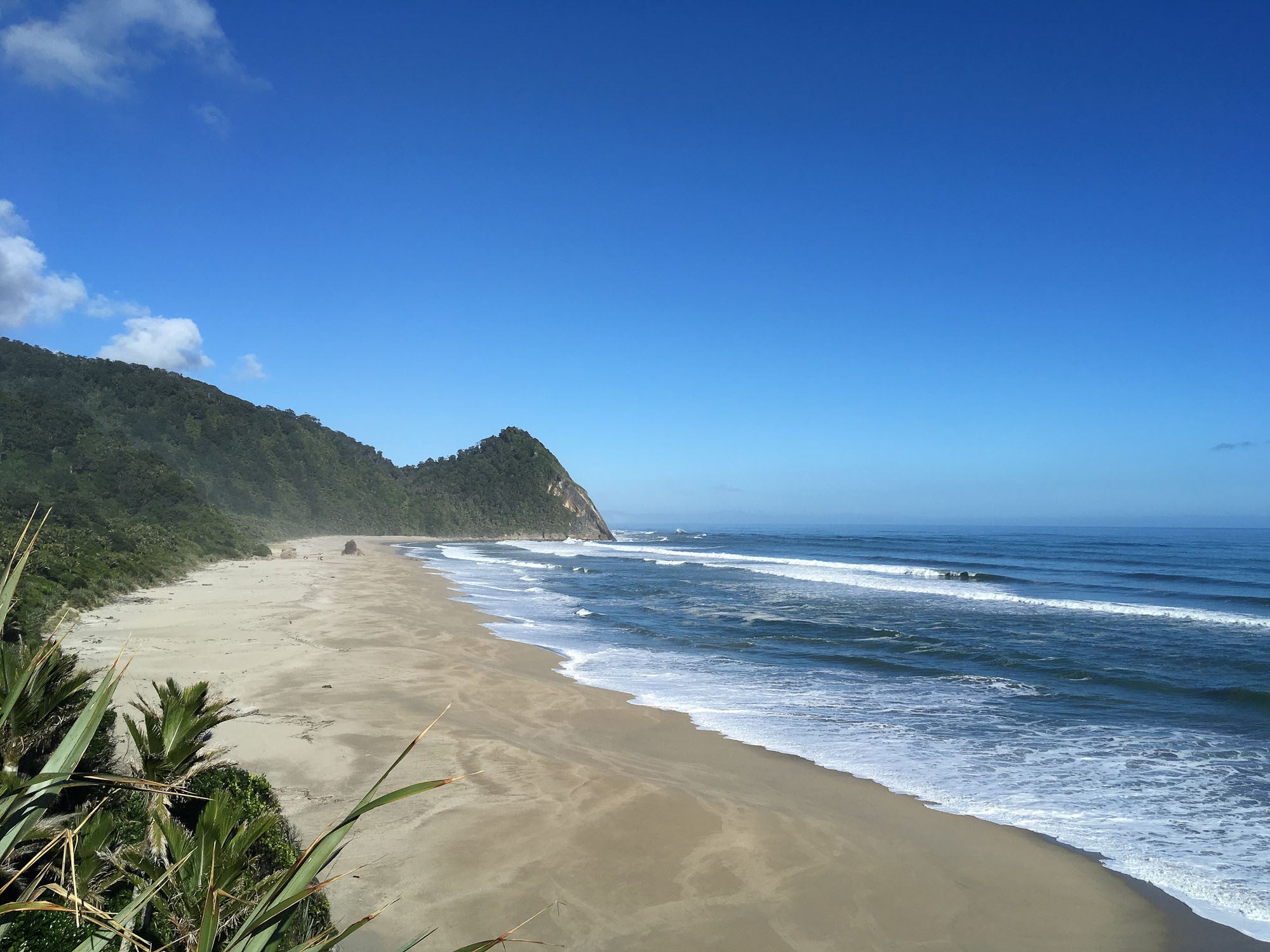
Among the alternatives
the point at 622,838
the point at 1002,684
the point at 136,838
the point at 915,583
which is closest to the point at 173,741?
the point at 136,838

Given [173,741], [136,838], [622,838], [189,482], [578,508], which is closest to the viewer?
[136,838]

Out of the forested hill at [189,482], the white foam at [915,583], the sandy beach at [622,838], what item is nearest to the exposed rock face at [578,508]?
the forested hill at [189,482]

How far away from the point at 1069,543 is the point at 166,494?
66.2 m

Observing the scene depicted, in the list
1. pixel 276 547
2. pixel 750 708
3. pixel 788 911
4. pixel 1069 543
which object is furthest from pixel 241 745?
pixel 1069 543

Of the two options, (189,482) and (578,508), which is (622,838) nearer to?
(189,482)

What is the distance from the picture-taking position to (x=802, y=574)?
3500 centimetres

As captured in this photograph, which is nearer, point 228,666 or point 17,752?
point 17,752

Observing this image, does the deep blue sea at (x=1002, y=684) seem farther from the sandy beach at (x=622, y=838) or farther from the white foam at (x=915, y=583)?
the sandy beach at (x=622, y=838)

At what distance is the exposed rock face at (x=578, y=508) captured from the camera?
104m

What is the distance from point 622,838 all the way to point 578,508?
100 metres

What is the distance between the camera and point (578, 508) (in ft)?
349

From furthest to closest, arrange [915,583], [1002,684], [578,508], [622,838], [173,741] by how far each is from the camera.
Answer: [578,508]
[915,583]
[1002,684]
[622,838]
[173,741]

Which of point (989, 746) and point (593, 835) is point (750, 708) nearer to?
point (989, 746)

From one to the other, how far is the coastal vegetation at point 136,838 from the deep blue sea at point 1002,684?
22.0 feet
